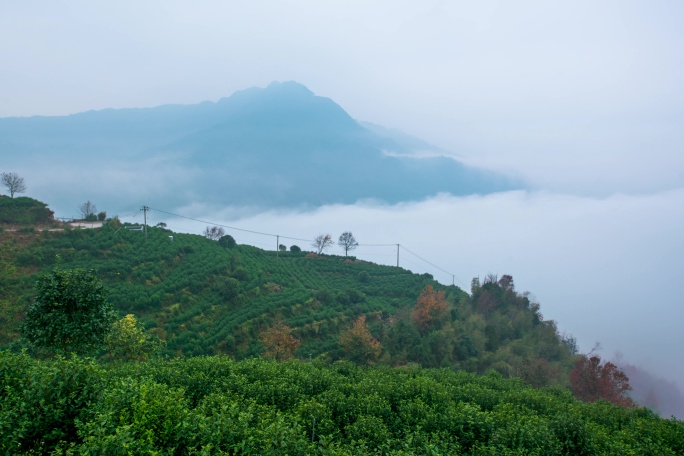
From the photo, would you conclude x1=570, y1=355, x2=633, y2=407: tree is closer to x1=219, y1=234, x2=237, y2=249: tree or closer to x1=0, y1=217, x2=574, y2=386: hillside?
x1=0, y1=217, x2=574, y2=386: hillside

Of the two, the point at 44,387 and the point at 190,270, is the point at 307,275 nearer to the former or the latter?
the point at 190,270

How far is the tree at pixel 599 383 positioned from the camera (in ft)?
72.4

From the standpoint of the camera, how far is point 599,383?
22250 mm

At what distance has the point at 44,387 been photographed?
603cm

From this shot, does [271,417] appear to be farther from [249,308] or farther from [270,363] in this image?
[249,308]

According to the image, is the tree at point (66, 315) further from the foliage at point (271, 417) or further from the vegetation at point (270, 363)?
the foliage at point (271, 417)

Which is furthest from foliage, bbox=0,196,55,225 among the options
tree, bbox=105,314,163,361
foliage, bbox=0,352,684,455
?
foliage, bbox=0,352,684,455

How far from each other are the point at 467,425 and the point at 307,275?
39494 millimetres

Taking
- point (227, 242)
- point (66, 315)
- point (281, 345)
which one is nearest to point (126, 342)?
point (66, 315)

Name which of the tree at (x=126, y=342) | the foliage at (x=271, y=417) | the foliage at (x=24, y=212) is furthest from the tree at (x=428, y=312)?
the foliage at (x=24, y=212)

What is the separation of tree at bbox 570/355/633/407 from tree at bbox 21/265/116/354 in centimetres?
2173

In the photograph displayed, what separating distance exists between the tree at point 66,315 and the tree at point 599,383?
2173cm

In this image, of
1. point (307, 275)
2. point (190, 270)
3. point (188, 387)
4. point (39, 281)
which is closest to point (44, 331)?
point (39, 281)

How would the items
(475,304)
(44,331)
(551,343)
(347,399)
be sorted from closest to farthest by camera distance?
(347,399) < (44,331) < (551,343) < (475,304)
